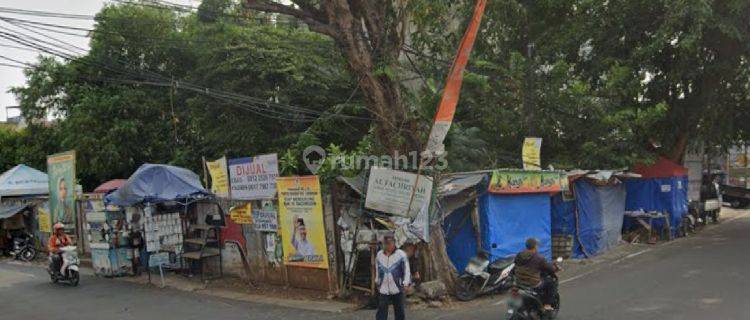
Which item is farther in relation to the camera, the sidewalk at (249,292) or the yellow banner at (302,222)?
the yellow banner at (302,222)

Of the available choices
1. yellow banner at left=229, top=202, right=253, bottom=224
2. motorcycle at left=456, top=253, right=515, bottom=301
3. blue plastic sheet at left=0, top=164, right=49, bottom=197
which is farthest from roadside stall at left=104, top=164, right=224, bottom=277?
blue plastic sheet at left=0, top=164, right=49, bottom=197

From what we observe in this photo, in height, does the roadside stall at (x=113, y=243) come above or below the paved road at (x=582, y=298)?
above

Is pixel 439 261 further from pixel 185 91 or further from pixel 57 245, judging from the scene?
pixel 185 91

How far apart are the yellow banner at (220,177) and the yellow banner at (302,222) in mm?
2553

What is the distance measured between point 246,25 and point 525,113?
41.1 ft

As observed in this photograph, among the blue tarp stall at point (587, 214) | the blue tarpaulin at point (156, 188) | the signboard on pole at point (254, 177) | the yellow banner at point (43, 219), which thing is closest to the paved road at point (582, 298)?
the blue tarp stall at point (587, 214)

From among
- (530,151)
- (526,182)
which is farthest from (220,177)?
(530,151)

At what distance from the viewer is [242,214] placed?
14.0 meters

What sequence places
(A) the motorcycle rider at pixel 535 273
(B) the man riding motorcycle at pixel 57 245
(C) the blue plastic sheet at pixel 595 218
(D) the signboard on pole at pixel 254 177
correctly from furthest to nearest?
(C) the blue plastic sheet at pixel 595 218 → (B) the man riding motorcycle at pixel 57 245 → (D) the signboard on pole at pixel 254 177 → (A) the motorcycle rider at pixel 535 273

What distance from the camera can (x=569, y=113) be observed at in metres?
20.3

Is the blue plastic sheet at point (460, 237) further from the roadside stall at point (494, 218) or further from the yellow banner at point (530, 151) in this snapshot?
the yellow banner at point (530, 151)

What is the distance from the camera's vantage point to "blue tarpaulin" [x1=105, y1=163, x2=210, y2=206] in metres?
14.9

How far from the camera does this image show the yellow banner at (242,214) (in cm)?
1384

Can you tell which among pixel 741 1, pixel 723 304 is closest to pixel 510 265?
pixel 723 304
